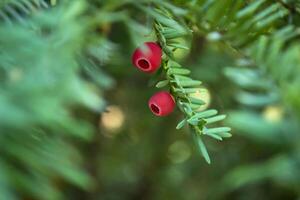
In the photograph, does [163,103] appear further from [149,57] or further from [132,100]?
[132,100]

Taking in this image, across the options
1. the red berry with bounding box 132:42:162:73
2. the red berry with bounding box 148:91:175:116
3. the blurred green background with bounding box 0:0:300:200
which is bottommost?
the red berry with bounding box 148:91:175:116

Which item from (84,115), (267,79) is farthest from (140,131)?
(267,79)

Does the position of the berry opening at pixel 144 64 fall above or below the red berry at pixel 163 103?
above

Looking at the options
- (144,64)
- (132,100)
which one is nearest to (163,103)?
(144,64)

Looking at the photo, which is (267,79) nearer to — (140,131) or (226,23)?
(226,23)

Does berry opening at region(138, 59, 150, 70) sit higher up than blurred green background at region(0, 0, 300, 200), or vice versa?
blurred green background at region(0, 0, 300, 200)

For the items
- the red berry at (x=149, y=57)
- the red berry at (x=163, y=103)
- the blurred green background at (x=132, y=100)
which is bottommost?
the red berry at (x=163, y=103)
